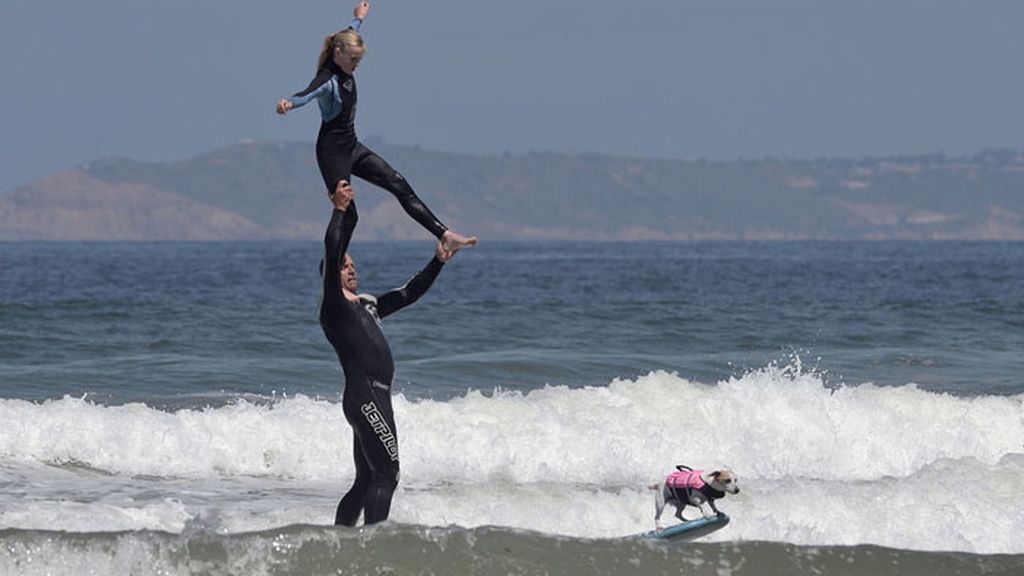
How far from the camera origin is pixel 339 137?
9.84 metres

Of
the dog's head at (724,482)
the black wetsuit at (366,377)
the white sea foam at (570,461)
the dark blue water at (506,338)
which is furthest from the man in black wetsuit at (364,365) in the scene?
the dark blue water at (506,338)

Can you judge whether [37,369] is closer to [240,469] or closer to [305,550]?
[240,469]

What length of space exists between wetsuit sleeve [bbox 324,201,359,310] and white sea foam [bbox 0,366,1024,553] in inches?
62.4

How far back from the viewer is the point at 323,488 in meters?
13.7

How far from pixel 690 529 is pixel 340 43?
329 cm

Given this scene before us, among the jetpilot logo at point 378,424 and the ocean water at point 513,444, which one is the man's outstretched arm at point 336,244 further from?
the ocean water at point 513,444

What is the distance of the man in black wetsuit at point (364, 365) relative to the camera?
362 inches

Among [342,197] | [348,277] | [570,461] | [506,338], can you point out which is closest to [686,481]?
[348,277]

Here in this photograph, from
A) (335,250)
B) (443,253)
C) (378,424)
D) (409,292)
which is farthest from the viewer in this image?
(409,292)

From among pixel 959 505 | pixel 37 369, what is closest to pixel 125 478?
pixel 959 505

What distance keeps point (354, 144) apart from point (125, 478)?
4.88 meters

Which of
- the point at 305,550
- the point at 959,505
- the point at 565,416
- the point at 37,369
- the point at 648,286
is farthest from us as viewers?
the point at 648,286

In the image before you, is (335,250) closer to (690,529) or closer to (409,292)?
(409,292)

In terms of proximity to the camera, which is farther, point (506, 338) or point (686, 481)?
point (506, 338)
